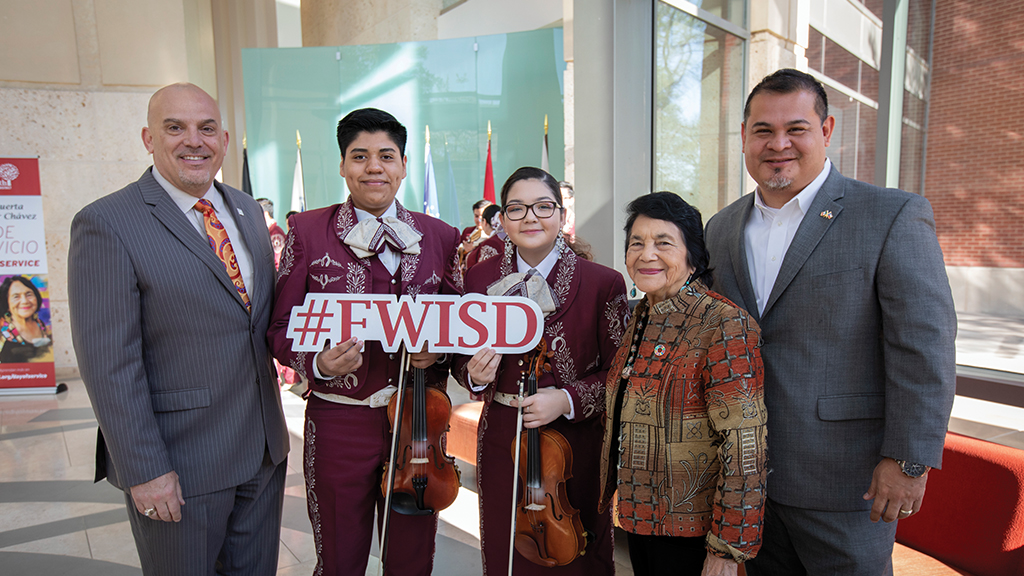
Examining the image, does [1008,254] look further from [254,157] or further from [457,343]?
[254,157]

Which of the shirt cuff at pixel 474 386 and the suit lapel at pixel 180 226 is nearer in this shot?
the suit lapel at pixel 180 226

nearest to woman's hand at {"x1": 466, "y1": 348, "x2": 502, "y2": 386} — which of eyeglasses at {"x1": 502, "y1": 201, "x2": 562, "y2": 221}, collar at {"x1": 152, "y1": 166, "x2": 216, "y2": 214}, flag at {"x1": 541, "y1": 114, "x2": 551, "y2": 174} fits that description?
eyeglasses at {"x1": 502, "y1": 201, "x2": 562, "y2": 221}

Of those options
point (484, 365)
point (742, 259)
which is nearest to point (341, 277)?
point (484, 365)

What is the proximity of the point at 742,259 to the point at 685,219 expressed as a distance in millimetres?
339

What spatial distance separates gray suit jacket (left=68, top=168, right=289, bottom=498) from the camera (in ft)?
5.25

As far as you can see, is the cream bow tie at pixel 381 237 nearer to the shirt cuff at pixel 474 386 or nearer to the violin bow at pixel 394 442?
the violin bow at pixel 394 442

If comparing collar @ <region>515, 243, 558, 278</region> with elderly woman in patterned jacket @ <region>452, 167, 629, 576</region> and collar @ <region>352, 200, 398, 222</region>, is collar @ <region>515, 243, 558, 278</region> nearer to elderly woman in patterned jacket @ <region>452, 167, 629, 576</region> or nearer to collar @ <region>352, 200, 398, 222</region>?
elderly woman in patterned jacket @ <region>452, 167, 629, 576</region>

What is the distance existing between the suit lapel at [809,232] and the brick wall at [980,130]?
4.04 meters

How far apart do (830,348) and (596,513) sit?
35.1 inches

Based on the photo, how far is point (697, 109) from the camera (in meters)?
4.20

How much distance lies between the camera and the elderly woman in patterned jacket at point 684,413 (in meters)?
1.38

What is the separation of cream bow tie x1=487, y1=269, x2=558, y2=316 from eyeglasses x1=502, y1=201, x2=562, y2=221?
190mm

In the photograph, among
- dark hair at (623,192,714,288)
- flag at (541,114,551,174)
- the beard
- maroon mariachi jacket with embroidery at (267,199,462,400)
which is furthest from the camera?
flag at (541,114,551,174)

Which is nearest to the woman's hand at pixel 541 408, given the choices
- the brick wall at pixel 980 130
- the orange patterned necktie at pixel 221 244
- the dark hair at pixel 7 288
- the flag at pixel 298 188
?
the orange patterned necktie at pixel 221 244
